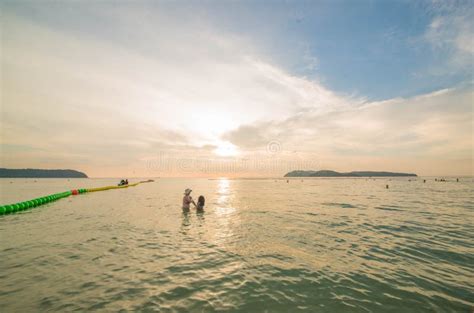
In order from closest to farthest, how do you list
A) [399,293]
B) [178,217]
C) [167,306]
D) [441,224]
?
[167,306] → [399,293] → [441,224] → [178,217]

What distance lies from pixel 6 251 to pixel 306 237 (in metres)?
17.3

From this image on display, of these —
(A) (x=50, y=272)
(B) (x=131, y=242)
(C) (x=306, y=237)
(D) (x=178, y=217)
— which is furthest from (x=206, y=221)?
(A) (x=50, y=272)

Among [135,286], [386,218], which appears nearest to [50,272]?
[135,286]

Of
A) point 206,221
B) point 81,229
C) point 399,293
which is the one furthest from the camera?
point 206,221

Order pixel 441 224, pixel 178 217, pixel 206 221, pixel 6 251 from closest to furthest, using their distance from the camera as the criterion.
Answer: pixel 6 251, pixel 441 224, pixel 206 221, pixel 178 217

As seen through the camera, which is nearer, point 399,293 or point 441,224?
point 399,293

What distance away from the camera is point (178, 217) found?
902 inches

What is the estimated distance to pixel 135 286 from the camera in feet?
27.6

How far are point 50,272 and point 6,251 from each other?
18.0ft

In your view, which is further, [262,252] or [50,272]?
[262,252]

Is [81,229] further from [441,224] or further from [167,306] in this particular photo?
[441,224]

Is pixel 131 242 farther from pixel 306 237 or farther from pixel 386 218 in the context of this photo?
pixel 386 218

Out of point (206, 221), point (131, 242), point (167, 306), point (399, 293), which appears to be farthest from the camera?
point (206, 221)

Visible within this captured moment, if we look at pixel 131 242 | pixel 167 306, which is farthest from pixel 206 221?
pixel 167 306
